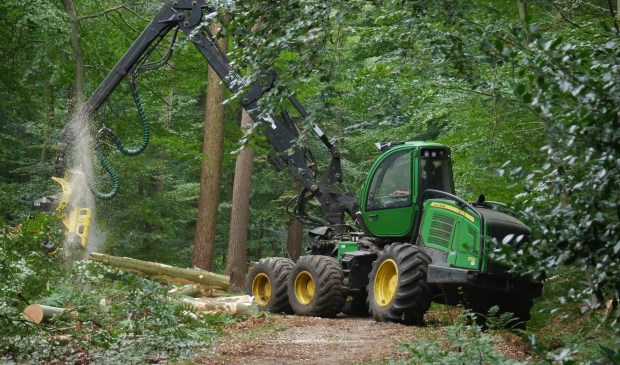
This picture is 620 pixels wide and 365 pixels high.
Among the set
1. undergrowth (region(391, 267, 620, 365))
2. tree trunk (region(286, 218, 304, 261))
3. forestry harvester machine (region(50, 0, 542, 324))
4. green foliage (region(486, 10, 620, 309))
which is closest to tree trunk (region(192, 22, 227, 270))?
forestry harvester machine (region(50, 0, 542, 324))

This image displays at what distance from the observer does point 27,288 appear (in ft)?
30.3

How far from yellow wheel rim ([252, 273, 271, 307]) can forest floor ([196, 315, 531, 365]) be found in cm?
242

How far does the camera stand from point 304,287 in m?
12.2

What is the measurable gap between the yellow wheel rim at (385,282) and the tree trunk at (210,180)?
699cm

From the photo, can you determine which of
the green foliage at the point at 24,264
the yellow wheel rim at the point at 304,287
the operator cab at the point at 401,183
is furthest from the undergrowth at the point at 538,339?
the green foliage at the point at 24,264

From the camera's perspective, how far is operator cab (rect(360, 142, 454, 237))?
10.9 metres

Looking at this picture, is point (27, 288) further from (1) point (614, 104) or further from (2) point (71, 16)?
(2) point (71, 16)

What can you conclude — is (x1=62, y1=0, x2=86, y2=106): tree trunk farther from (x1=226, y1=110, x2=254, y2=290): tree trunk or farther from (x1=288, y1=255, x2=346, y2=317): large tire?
(x1=288, y1=255, x2=346, y2=317): large tire

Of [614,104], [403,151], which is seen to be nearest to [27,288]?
[403,151]

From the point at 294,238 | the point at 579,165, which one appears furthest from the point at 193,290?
the point at 294,238

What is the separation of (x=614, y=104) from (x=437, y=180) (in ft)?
25.3

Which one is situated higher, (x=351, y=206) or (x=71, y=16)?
(x=71, y=16)

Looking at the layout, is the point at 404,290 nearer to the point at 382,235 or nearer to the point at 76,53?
the point at 382,235

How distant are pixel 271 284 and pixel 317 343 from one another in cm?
397
